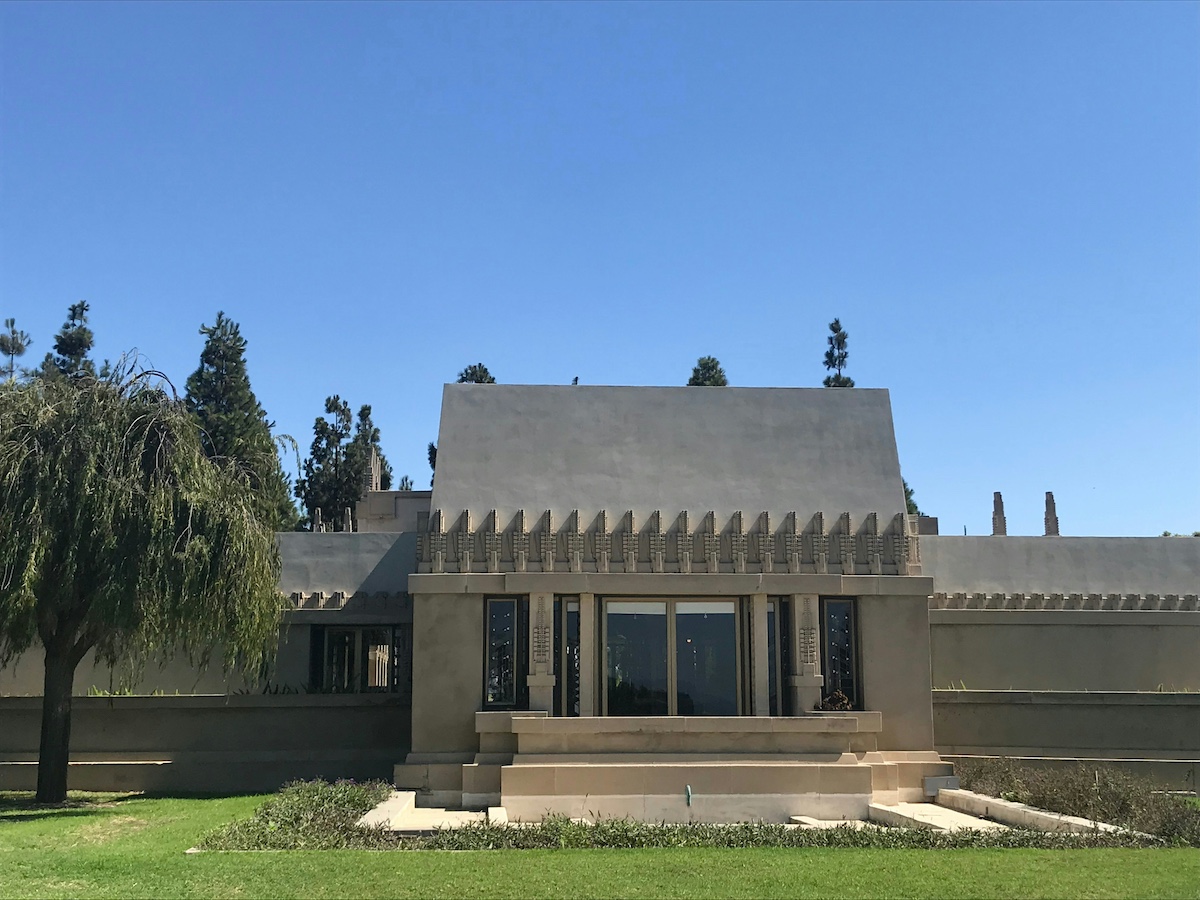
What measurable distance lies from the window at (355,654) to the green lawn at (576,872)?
9778mm

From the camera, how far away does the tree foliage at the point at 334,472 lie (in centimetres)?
6425

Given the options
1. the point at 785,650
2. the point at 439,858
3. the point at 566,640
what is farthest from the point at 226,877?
the point at 785,650

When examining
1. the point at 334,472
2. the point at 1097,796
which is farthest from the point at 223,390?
the point at 1097,796

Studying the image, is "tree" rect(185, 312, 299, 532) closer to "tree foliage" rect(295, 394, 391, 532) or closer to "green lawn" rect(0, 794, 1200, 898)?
"tree foliage" rect(295, 394, 391, 532)

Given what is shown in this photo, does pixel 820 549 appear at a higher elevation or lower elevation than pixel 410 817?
higher

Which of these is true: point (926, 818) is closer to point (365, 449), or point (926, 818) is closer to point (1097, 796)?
point (1097, 796)

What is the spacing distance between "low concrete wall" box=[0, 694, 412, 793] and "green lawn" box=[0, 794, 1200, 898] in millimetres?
6709

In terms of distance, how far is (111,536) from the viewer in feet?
59.2

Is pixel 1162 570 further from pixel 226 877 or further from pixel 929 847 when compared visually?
pixel 226 877

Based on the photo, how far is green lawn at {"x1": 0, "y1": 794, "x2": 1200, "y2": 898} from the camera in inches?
460

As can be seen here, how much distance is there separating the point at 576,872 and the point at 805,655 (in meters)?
9.73

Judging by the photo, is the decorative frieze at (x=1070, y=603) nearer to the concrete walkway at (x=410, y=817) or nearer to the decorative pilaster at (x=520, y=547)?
the decorative pilaster at (x=520, y=547)

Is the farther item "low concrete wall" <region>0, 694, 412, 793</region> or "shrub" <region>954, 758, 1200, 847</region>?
"low concrete wall" <region>0, 694, 412, 793</region>

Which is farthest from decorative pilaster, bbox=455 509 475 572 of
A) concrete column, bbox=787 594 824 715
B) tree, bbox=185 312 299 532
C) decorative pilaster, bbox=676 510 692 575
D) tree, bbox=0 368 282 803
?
tree, bbox=185 312 299 532
